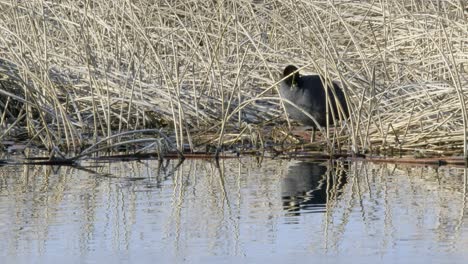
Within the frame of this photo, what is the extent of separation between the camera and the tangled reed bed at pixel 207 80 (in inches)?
322

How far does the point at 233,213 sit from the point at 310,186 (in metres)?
1.00

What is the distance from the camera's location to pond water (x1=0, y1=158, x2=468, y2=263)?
485 centimetres

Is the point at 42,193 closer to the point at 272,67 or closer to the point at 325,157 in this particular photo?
the point at 325,157

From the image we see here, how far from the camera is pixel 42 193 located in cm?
656

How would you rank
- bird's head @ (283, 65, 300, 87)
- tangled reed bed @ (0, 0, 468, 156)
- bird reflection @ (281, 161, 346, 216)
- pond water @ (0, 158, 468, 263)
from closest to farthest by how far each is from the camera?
pond water @ (0, 158, 468, 263)
bird reflection @ (281, 161, 346, 216)
tangled reed bed @ (0, 0, 468, 156)
bird's head @ (283, 65, 300, 87)

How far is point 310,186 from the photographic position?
22.1 feet

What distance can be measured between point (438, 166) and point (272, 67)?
10.9 feet

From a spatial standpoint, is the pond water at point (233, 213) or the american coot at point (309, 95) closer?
the pond water at point (233, 213)

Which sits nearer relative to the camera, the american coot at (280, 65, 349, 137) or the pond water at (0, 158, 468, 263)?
the pond water at (0, 158, 468, 263)

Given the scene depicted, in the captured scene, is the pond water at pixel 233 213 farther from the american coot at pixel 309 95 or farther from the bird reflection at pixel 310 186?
the american coot at pixel 309 95

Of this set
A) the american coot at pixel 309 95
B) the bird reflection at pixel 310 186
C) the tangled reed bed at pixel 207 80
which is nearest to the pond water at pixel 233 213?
the bird reflection at pixel 310 186

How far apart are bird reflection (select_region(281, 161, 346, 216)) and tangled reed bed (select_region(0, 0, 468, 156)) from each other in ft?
1.47

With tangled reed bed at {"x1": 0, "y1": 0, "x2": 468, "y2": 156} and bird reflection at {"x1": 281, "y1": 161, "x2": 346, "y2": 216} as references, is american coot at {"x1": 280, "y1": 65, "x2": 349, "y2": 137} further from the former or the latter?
bird reflection at {"x1": 281, "y1": 161, "x2": 346, "y2": 216}

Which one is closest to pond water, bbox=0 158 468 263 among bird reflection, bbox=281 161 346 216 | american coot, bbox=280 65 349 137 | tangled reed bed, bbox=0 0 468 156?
bird reflection, bbox=281 161 346 216
